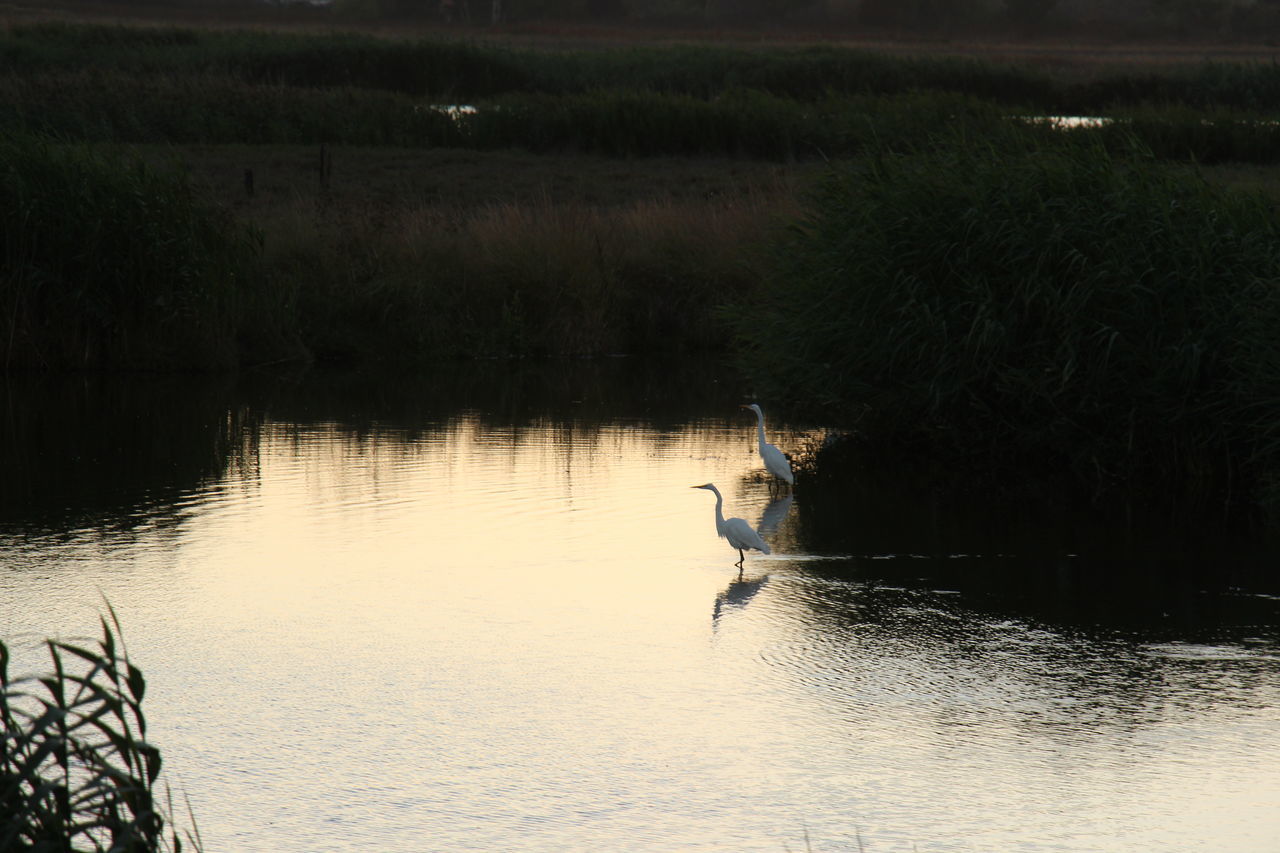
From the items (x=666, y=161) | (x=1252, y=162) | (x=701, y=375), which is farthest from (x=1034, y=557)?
(x=1252, y=162)

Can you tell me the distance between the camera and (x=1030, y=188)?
1247cm

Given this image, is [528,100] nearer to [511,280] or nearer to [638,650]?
[511,280]

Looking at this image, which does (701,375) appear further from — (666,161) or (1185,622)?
(666,161)

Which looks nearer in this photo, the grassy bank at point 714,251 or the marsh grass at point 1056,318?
the marsh grass at point 1056,318

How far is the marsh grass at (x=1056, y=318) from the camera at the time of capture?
11695 mm

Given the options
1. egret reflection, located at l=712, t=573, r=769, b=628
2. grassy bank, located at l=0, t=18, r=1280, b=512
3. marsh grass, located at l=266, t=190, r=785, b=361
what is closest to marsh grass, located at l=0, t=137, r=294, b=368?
grassy bank, located at l=0, t=18, r=1280, b=512

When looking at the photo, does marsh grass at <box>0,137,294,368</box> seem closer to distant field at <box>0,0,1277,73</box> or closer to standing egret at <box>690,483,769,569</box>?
standing egret at <box>690,483,769,569</box>

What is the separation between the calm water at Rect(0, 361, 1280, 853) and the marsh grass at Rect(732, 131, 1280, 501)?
3.27 ft

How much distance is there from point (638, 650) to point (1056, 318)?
565 centimetres

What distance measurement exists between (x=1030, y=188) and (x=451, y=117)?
25.6 meters

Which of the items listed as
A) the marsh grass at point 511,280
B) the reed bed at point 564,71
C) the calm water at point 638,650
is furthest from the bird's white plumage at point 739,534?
the reed bed at point 564,71

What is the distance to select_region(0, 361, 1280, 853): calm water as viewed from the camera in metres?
5.67

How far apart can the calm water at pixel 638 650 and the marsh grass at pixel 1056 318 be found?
1.00 meters

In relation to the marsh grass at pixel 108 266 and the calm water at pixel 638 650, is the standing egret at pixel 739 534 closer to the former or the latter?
the calm water at pixel 638 650
